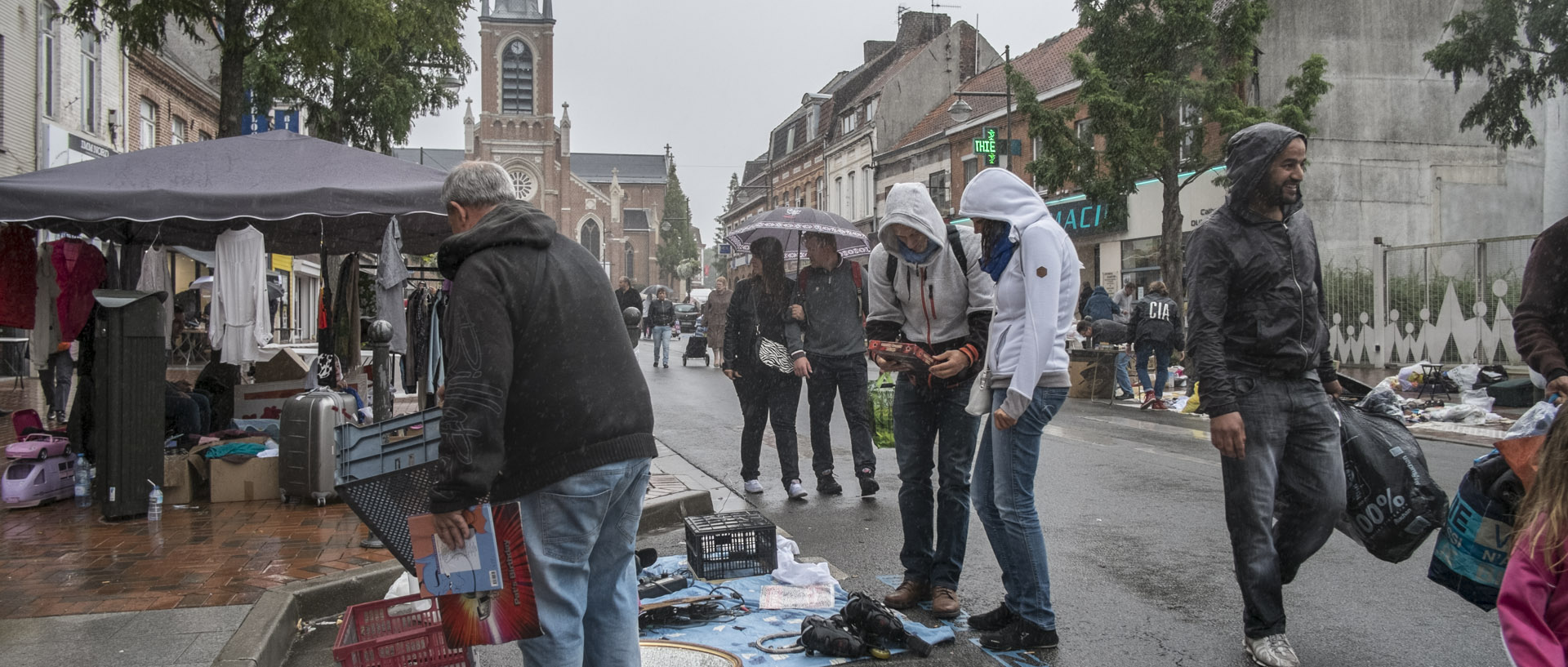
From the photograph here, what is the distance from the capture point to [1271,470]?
3689mm

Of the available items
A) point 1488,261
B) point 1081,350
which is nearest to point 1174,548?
point 1081,350

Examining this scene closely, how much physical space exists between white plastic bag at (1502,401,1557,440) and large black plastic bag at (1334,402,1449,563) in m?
0.57

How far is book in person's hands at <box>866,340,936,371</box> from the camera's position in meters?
4.43

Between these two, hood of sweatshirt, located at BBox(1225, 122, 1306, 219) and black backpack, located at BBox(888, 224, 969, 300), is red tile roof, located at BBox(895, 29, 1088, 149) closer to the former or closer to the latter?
black backpack, located at BBox(888, 224, 969, 300)

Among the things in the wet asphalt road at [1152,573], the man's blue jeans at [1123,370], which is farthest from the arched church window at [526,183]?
the wet asphalt road at [1152,573]

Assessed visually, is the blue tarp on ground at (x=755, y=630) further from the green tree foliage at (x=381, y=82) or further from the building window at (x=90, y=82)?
the building window at (x=90, y=82)

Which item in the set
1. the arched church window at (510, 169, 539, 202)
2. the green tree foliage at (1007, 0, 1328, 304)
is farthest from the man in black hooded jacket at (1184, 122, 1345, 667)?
the arched church window at (510, 169, 539, 202)

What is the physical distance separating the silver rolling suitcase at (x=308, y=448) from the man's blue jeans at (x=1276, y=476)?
546 centimetres

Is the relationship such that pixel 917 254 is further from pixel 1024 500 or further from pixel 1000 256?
pixel 1024 500

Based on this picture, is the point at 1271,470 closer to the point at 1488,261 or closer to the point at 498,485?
the point at 498,485

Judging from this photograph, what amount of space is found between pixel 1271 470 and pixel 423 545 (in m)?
2.76

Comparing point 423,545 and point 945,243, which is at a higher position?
point 945,243

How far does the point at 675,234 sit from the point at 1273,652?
338 ft

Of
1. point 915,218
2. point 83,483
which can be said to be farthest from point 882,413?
point 83,483
